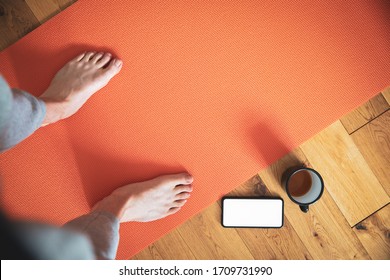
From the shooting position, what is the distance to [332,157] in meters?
0.93

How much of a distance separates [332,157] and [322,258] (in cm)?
26

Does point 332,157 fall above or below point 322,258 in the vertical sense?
above

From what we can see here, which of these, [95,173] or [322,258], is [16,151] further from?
[322,258]

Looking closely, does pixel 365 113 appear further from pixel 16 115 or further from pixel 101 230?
pixel 16 115

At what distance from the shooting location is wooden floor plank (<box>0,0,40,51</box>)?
3.04 ft

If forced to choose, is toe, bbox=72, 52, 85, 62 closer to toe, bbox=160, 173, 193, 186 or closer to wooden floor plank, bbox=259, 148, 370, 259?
toe, bbox=160, 173, 193, 186

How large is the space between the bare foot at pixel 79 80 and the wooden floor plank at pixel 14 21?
144 millimetres

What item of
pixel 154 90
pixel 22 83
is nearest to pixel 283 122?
pixel 154 90

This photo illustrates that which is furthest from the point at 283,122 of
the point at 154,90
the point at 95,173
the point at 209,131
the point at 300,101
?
the point at 95,173

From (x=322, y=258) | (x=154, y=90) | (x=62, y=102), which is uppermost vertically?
(x=62, y=102)

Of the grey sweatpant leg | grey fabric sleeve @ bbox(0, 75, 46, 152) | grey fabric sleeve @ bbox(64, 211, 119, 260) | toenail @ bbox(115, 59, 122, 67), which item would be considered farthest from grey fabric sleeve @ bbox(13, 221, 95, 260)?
toenail @ bbox(115, 59, 122, 67)

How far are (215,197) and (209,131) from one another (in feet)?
0.56

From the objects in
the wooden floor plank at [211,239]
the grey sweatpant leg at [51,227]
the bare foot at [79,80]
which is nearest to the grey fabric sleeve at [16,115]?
the grey sweatpant leg at [51,227]

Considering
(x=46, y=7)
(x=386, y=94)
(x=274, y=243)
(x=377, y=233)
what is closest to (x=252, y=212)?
(x=274, y=243)
